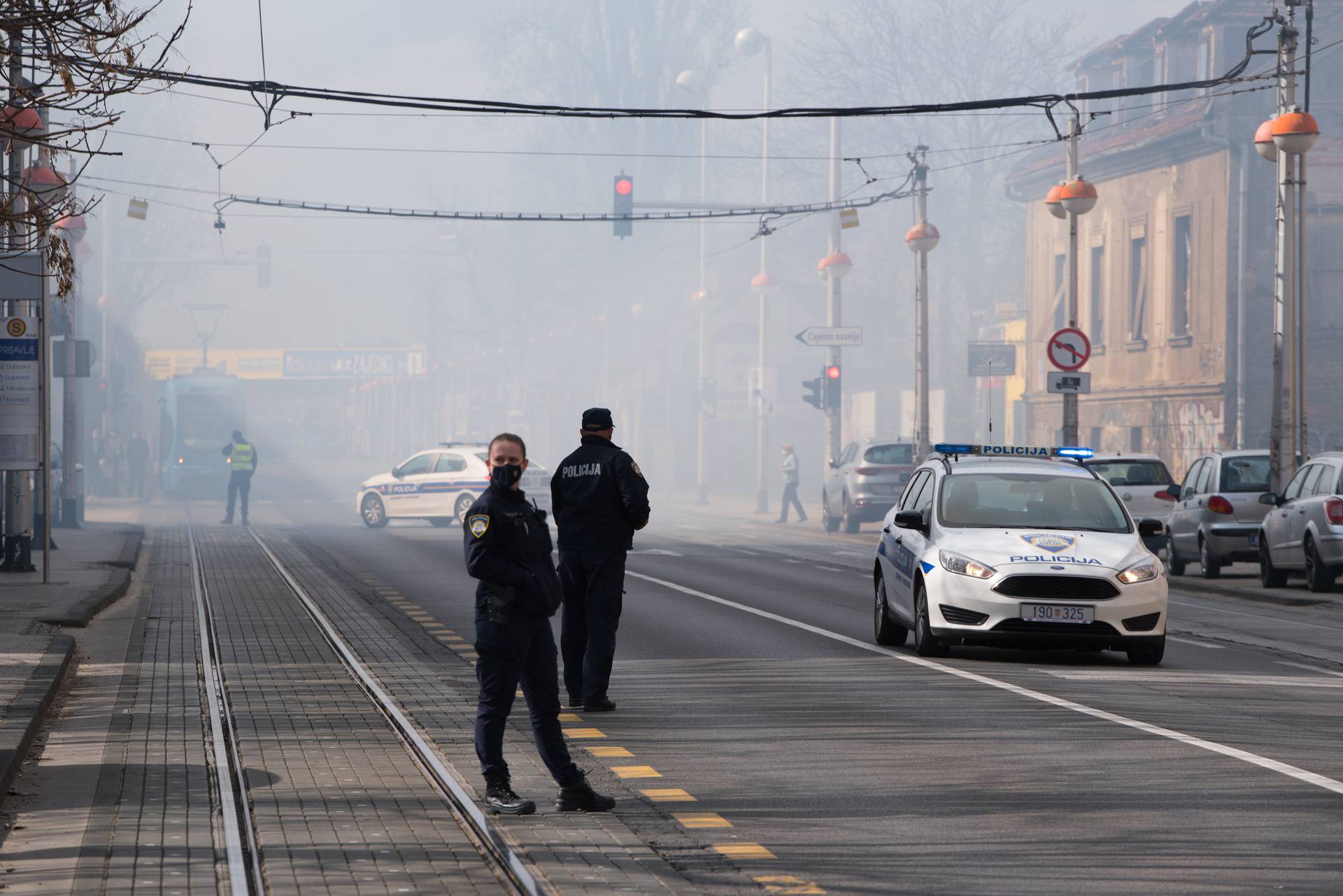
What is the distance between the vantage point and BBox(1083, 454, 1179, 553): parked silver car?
85.4ft

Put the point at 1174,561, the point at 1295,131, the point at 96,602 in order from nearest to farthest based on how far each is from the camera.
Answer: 1. the point at 96,602
2. the point at 1295,131
3. the point at 1174,561

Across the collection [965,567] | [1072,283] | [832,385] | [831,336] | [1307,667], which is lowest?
[1307,667]

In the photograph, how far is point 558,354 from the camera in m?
99.6

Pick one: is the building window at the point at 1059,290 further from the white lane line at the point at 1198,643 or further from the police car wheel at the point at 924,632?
the police car wheel at the point at 924,632

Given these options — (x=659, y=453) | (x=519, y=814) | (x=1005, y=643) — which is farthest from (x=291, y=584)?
(x=659, y=453)

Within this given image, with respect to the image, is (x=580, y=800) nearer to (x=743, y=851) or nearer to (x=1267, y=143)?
(x=743, y=851)

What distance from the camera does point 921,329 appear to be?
36.8 metres

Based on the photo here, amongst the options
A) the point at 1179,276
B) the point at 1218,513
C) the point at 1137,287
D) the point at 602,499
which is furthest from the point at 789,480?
the point at 602,499

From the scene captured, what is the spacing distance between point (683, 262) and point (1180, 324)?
163ft

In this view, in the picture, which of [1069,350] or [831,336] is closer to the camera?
[1069,350]

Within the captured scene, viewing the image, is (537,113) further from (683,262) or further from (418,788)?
(683,262)

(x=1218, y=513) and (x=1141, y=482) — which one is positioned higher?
(x=1141, y=482)

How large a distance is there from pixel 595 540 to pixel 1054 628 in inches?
149

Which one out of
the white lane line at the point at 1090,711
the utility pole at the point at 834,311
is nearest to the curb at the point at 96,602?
the white lane line at the point at 1090,711
